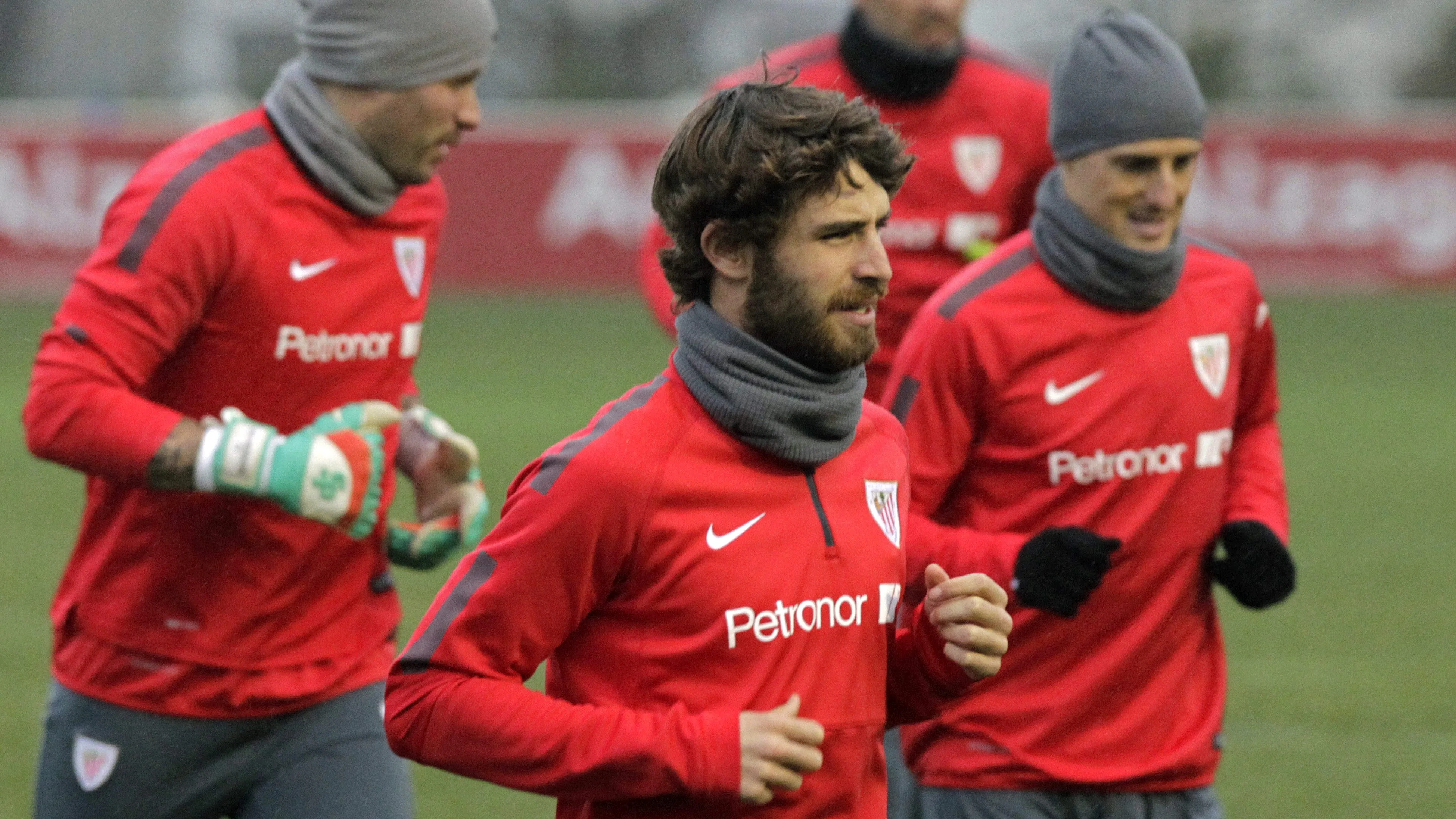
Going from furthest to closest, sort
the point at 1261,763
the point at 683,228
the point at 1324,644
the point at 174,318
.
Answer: the point at 1324,644
the point at 1261,763
the point at 174,318
the point at 683,228

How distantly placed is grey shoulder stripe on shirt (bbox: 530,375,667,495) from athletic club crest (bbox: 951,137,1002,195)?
88.4 inches

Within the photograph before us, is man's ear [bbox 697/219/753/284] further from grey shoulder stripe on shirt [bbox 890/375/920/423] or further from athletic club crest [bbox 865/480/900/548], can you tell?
grey shoulder stripe on shirt [bbox 890/375/920/423]

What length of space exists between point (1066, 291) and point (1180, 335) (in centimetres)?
25

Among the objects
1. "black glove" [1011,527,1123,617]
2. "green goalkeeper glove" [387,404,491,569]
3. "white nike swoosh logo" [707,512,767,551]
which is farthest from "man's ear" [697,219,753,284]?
"green goalkeeper glove" [387,404,491,569]

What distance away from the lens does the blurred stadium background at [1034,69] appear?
779 centimetres

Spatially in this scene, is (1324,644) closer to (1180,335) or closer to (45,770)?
(1180,335)

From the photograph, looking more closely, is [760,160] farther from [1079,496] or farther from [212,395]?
[212,395]

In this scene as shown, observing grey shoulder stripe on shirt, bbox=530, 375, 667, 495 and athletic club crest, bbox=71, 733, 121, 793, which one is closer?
grey shoulder stripe on shirt, bbox=530, 375, 667, 495

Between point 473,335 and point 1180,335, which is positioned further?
point 473,335

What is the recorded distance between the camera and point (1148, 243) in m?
4.08

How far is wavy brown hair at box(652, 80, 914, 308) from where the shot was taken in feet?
9.52

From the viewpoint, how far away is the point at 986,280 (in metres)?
4.08

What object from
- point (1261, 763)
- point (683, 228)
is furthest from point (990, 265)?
point (1261, 763)

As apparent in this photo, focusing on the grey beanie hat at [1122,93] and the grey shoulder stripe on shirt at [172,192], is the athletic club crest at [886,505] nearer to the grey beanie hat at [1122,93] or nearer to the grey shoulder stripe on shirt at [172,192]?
the grey beanie hat at [1122,93]
